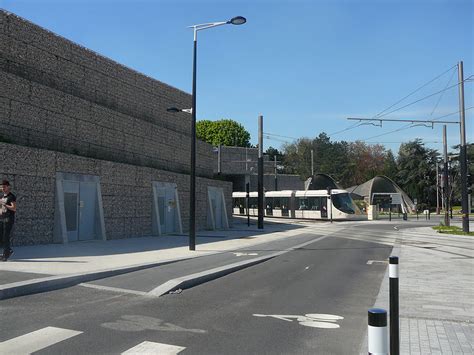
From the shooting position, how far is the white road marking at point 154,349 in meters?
5.50

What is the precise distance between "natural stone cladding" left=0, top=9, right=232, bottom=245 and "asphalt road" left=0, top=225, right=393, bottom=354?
789cm

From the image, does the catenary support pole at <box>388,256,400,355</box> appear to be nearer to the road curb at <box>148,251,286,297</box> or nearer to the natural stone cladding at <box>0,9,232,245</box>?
the road curb at <box>148,251,286,297</box>

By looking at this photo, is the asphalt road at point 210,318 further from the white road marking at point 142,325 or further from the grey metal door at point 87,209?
the grey metal door at point 87,209

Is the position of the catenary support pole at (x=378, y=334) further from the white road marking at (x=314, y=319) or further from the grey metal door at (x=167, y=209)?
the grey metal door at (x=167, y=209)

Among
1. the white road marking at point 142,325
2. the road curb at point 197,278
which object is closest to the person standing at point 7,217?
the road curb at point 197,278

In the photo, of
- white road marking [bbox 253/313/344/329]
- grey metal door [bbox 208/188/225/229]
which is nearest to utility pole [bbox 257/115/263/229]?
grey metal door [bbox 208/188/225/229]

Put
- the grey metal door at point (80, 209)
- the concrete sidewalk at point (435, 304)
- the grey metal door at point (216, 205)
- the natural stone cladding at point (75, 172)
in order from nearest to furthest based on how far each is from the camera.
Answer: the concrete sidewalk at point (435, 304) → the natural stone cladding at point (75, 172) → the grey metal door at point (80, 209) → the grey metal door at point (216, 205)

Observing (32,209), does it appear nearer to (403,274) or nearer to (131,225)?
(131,225)

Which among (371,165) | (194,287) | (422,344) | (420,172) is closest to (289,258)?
(194,287)

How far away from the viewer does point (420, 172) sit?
322 feet

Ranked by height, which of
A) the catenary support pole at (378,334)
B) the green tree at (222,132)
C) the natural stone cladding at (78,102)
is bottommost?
the catenary support pole at (378,334)

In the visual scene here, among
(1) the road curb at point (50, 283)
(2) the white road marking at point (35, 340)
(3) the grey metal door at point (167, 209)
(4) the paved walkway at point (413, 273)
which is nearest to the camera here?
(2) the white road marking at point (35, 340)

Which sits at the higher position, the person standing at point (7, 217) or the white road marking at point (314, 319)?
the person standing at point (7, 217)

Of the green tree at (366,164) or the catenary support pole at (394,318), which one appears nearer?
the catenary support pole at (394,318)
